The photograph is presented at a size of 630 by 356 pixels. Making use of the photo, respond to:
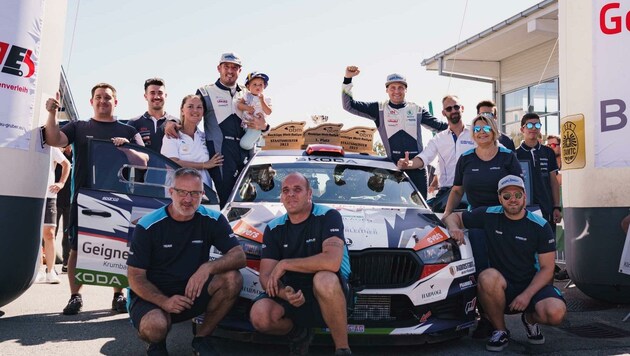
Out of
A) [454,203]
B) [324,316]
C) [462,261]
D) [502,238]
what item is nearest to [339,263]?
[324,316]

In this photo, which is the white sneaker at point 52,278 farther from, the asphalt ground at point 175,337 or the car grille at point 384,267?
the car grille at point 384,267

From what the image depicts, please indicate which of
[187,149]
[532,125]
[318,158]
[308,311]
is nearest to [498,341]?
[308,311]

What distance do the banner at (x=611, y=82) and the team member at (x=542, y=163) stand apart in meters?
1.32

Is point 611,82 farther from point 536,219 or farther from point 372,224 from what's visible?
point 372,224

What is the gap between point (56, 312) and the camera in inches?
234

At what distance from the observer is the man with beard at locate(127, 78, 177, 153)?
22.0 ft

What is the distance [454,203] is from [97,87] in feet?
11.7

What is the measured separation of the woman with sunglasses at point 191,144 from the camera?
6.23 meters

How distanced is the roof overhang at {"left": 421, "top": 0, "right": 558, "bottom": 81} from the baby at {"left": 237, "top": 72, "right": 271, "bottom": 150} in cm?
864

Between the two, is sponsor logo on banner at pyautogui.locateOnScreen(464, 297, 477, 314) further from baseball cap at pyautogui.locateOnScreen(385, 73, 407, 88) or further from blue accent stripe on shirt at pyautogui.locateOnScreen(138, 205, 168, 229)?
baseball cap at pyautogui.locateOnScreen(385, 73, 407, 88)

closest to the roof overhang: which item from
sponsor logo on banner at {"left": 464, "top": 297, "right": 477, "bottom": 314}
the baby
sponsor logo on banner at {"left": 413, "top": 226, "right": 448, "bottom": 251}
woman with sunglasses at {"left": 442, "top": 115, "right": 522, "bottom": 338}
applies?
the baby

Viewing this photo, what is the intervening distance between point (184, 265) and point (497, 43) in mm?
13806

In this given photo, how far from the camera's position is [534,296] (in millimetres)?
4656

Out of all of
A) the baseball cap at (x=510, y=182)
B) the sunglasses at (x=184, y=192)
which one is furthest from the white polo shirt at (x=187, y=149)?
the baseball cap at (x=510, y=182)
